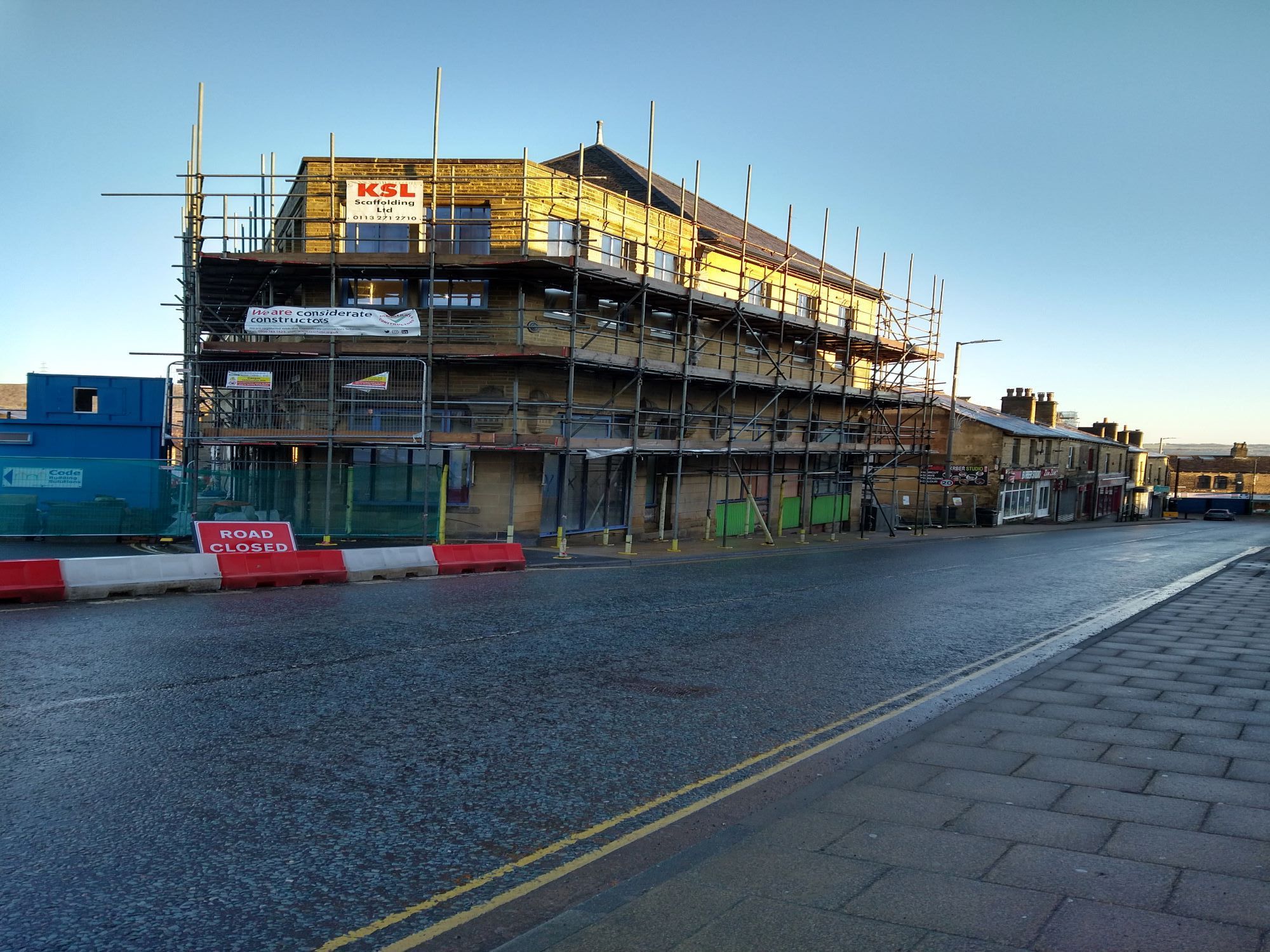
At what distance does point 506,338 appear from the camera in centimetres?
2255

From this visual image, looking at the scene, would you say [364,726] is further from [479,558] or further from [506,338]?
[506,338]

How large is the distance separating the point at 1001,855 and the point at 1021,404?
61589 mm

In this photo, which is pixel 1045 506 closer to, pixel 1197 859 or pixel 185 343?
pixel 185 343

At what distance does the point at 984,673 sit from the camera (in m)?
10.4

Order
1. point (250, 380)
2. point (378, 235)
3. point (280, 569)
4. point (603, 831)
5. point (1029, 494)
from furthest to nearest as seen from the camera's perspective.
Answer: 1. point (1029, 494)
2. point (378, 235)
3. point (250, 380)
4. point (280, 569)
5. point (603, 831)

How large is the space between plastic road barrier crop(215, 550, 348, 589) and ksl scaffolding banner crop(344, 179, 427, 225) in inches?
345

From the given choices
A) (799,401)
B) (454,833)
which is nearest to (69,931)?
(454,833)

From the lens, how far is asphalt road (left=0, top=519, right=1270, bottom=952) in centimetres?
477

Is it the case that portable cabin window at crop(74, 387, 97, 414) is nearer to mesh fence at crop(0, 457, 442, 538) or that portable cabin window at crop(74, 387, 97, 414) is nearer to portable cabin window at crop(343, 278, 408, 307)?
mesh fence at crop(0, 457, 442, 538)

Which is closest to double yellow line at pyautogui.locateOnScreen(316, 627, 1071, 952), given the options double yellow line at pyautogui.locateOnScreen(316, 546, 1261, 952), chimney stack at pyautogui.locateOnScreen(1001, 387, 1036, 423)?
double yellow line at pyautogui.locateOnScreen(316, 546, 1261, 952)

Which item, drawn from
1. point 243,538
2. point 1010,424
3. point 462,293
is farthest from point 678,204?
point 1010,424

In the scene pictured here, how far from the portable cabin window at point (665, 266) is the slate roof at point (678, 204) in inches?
50.9

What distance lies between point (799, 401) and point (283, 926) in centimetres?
2992

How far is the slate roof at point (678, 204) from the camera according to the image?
28.5 m
